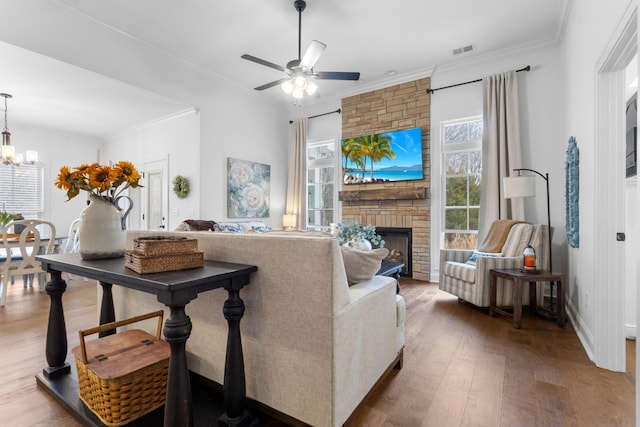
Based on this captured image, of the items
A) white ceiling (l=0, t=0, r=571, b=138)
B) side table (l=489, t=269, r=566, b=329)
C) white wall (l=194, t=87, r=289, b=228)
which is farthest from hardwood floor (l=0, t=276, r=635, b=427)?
white ceiling (l=0, t=0, r=571, b=138)

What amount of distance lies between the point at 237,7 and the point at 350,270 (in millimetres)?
3274

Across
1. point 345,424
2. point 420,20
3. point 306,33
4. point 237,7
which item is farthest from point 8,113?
point 345,424

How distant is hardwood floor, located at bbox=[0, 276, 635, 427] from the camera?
1.60 meters

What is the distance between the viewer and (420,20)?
144 inches

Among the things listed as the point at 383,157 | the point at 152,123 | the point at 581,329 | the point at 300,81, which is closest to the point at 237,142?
the point at 152,123

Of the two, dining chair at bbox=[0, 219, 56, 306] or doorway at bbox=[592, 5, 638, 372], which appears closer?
doorway at bbox=[592, 5, 638, 372]

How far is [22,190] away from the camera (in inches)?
241

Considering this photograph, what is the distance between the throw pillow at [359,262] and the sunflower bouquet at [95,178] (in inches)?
52.8

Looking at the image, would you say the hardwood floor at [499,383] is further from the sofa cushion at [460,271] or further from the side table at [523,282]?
the sofa cushion at [460,271]

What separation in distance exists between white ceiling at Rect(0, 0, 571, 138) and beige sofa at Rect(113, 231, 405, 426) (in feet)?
10.3

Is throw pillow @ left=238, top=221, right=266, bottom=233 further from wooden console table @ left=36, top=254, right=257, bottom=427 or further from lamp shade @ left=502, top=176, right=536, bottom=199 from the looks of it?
lamp shade @ left=502, top=176, right=536, bottom=199

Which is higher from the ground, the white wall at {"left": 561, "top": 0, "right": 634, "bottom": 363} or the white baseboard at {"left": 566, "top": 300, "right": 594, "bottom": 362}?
the white wall at {"left": 561, "top": 0, "right": 634, "bottom": 363}

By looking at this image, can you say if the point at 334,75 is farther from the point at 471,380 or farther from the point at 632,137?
the point at 471,380

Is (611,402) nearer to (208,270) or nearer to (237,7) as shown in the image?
(208,270)
